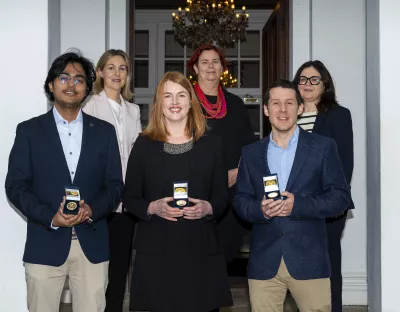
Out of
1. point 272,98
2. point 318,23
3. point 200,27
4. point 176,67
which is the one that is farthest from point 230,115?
point 176,67

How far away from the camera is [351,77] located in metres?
5.73

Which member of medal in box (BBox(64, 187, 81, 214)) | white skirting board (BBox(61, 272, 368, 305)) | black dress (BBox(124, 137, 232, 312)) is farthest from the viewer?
white skirting board (BBox(61, 272, 368, 305))

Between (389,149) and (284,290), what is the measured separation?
125cm

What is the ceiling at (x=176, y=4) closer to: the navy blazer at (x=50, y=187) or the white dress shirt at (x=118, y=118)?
the white dress shirt at (x=118, y=118)

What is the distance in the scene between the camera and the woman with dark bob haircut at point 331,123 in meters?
4.22

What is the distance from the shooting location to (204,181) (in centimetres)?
323

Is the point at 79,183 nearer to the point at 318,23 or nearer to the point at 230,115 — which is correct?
the point at 230,115

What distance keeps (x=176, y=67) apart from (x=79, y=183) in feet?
25.1

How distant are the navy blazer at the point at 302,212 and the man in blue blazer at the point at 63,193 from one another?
0.73 metres

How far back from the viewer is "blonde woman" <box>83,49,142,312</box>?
4.12m

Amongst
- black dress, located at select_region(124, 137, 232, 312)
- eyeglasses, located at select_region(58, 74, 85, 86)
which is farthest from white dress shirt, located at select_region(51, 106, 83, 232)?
black dress, located at select_region(124, 137, 232, 312)

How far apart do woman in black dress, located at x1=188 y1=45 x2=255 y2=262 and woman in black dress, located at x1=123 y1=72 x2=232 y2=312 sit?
0.88 m

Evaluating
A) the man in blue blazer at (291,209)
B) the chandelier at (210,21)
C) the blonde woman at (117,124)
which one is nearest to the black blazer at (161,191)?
the man in blue blazer at (291,209)

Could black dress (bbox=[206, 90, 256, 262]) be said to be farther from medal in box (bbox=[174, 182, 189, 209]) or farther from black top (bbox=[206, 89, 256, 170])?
medal in box (bbox=[174, 182, 189, 209])
